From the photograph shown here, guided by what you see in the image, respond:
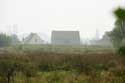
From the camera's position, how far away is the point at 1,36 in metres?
57.8

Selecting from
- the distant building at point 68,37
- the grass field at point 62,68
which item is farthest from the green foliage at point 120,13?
the distant building at point 68,37

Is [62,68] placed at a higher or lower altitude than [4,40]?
lower

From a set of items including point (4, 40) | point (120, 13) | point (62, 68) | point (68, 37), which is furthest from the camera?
point (68, 37)

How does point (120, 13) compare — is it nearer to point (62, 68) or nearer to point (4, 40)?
point (62, 68)

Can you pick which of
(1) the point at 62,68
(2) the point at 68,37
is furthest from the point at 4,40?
(1) the point at 62,68

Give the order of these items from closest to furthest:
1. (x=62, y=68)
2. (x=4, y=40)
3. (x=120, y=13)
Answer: (x=120, y=13), (x=62, y=68), (x=4, y=40)

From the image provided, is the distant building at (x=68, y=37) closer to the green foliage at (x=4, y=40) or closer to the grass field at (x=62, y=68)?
the green foliage at (x=4, y=40)

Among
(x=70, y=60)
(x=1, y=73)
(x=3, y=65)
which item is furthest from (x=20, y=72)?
(x=70, y=60)

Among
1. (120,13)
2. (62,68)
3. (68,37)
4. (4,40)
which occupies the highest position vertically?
(120,13)

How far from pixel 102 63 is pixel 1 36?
40.7m

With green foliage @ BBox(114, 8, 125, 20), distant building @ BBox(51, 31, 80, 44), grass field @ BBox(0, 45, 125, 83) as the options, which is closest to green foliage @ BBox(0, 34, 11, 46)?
grass field @ BBox(0, 45, 125, 83)

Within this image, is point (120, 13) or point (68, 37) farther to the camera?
point (68, 37)

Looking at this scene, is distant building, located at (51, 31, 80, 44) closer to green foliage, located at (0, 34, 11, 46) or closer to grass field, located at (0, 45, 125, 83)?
green foliage, located at (0, 34, 11, 46)

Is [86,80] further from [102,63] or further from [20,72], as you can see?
[102,63]
